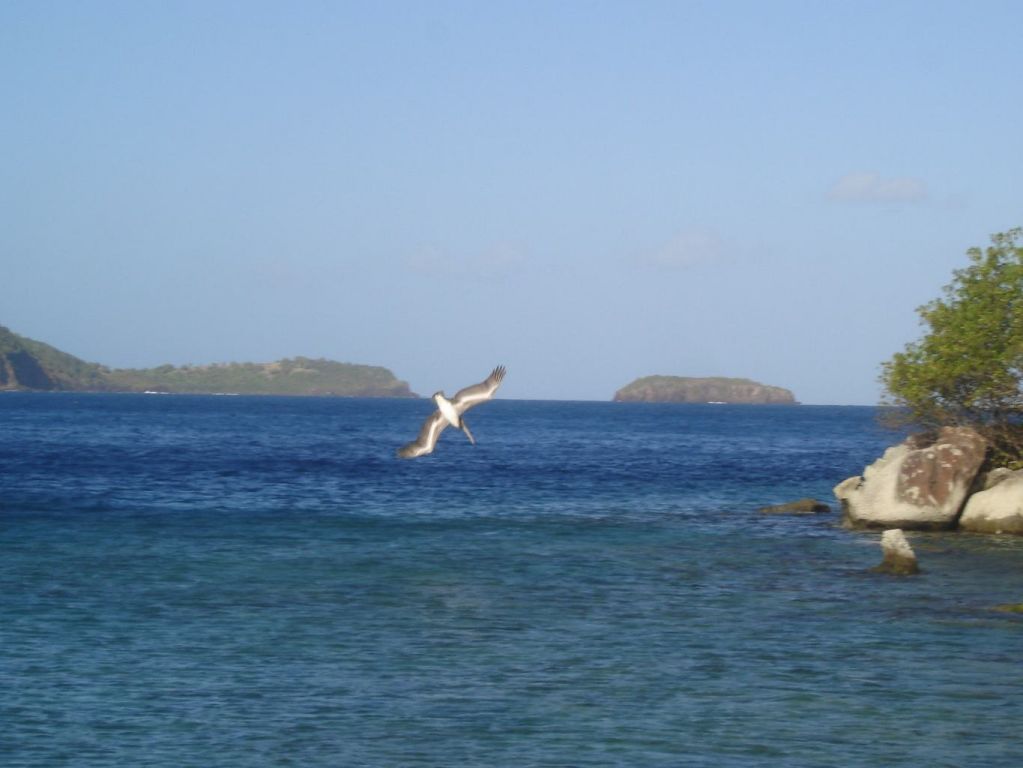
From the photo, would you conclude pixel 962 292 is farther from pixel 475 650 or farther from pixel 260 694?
pixel 260 694

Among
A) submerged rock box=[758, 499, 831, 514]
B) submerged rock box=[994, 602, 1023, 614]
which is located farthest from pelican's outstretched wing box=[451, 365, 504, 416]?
submerged rock box=[758, 499, 831, 514]

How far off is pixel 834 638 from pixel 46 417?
154 m

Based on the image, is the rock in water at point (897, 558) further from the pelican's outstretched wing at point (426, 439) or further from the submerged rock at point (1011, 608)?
the pelican's outstretched wing at point (426, 439)

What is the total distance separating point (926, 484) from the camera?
1581 inches

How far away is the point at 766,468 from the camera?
270ft

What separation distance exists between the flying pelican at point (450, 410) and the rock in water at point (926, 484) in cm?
2333

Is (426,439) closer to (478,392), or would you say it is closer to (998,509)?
(478,392)

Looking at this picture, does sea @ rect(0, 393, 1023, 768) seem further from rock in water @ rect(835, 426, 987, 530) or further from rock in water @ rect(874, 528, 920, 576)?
rock in water @ rect(835, 426, 987, 530)

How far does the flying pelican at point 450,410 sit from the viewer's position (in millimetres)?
19750

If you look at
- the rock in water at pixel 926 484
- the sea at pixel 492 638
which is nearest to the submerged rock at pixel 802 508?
the sea at pixel 492 638

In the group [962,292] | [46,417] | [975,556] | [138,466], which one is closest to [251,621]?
[975,556]

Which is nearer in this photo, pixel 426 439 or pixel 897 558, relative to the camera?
pixel 426 439

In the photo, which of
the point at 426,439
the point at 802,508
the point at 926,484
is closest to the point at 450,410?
the point at 426,439

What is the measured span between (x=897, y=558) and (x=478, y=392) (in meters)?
16.2
